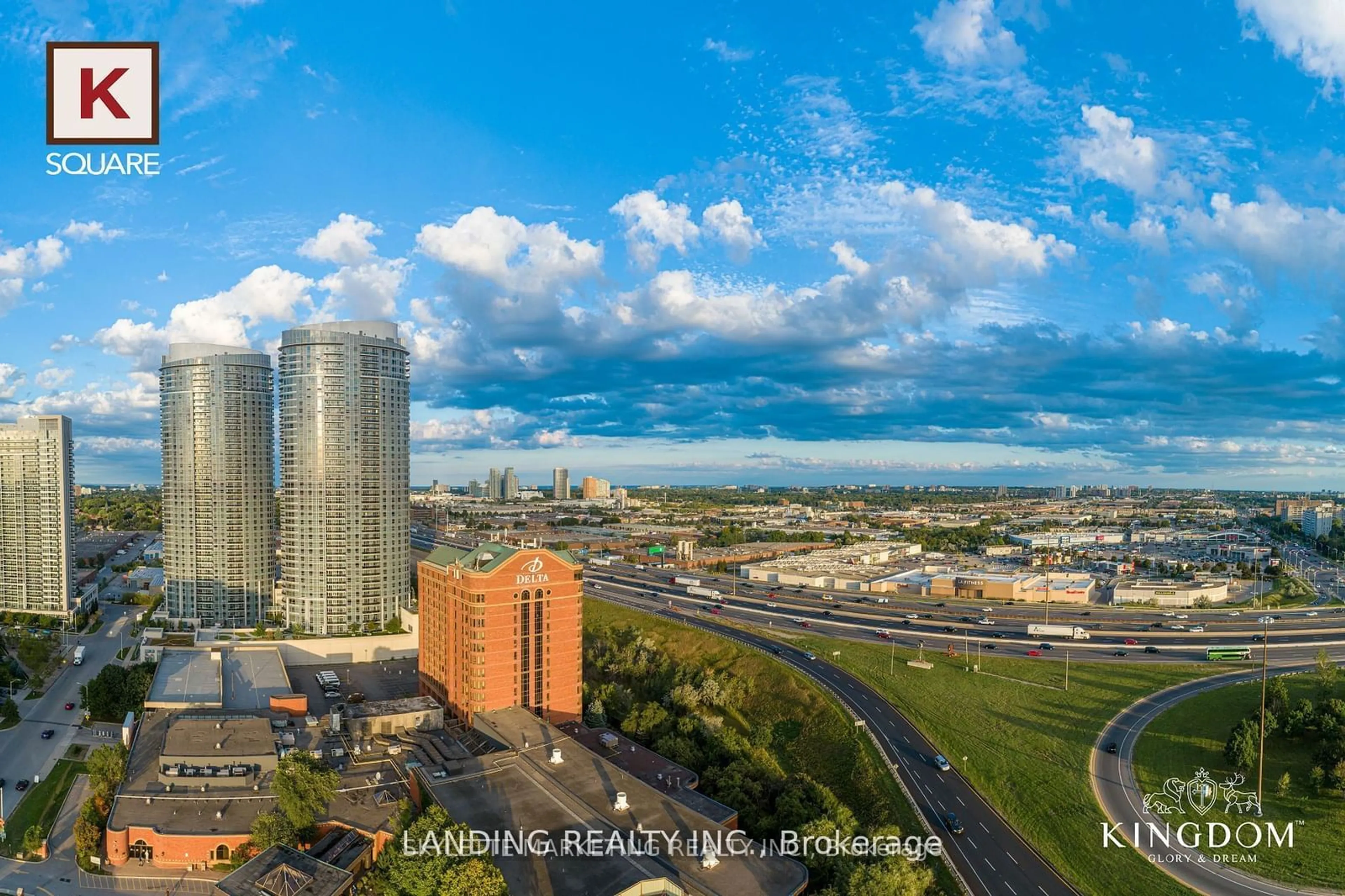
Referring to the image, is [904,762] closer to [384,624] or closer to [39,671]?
[384,624]

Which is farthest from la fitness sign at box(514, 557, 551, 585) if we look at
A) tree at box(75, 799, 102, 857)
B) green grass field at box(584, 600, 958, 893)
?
tree at box(75, 799, 102, 857)

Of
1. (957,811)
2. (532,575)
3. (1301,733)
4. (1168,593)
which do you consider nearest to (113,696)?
(532,575)

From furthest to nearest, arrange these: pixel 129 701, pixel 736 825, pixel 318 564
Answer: pixel 318 564 → pixel 129 701 → pixel 736 825

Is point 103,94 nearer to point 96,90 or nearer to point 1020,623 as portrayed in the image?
point 96,90

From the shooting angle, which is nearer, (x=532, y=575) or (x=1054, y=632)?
(x=532, y=575)

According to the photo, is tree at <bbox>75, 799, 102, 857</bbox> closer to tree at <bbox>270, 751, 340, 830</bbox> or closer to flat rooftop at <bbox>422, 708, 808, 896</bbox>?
tree at <bbox>270, 751, 340, 830</bbox>

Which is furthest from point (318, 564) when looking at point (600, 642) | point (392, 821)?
point (392, 821)

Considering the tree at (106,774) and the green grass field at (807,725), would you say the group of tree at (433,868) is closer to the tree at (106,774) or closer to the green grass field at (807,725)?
the tree at (106,774)
